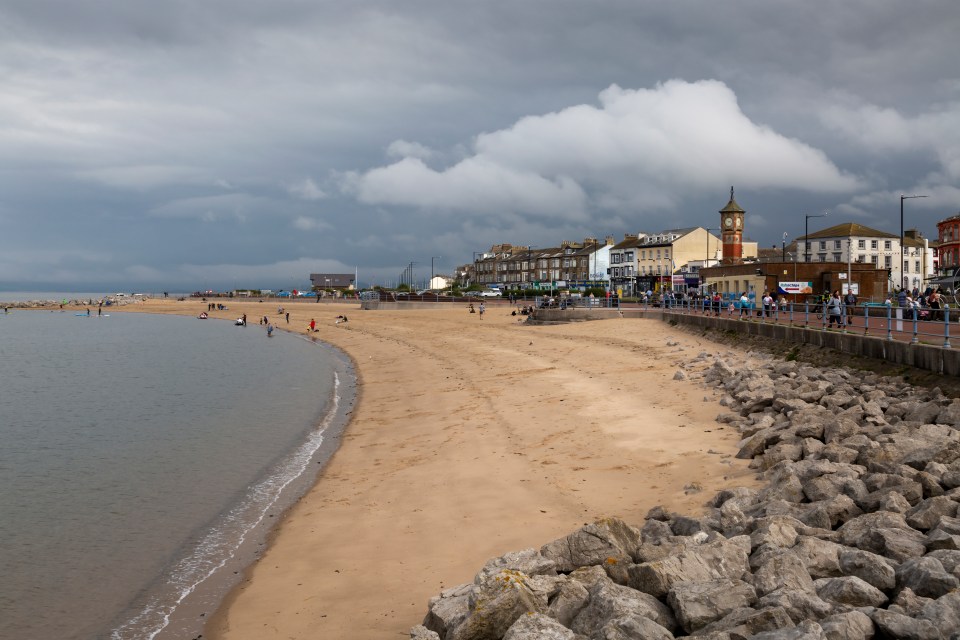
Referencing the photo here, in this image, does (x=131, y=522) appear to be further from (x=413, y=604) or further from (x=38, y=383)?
(x=38, y=383)

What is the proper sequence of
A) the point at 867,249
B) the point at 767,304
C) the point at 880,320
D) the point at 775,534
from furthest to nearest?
the point at 867,249 → the point at 767,304 → the point at 880,320 → the point at 775,534

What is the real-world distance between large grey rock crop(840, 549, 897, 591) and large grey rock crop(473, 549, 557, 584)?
89.3 inches

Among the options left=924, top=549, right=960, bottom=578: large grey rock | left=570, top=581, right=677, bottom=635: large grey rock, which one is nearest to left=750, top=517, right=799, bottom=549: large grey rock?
left=924, top=549, right=960, bottom=578: large grey rock

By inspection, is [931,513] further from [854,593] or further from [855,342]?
[855,342]

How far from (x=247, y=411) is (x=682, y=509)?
48.8 ft

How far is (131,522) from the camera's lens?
11.2 meters

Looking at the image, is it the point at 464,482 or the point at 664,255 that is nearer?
the point at 464,482

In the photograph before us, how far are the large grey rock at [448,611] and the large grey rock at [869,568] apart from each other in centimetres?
287

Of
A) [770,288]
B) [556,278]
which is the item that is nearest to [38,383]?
[770,288]

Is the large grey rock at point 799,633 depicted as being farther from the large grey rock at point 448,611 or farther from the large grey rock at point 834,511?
the large grey rock at point 834,511

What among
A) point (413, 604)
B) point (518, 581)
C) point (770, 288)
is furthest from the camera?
point (770, 288)

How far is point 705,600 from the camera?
5.36 m

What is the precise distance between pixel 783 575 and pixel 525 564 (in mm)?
1996

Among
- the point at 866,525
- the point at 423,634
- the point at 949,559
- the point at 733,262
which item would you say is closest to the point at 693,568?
the point at 949,559
